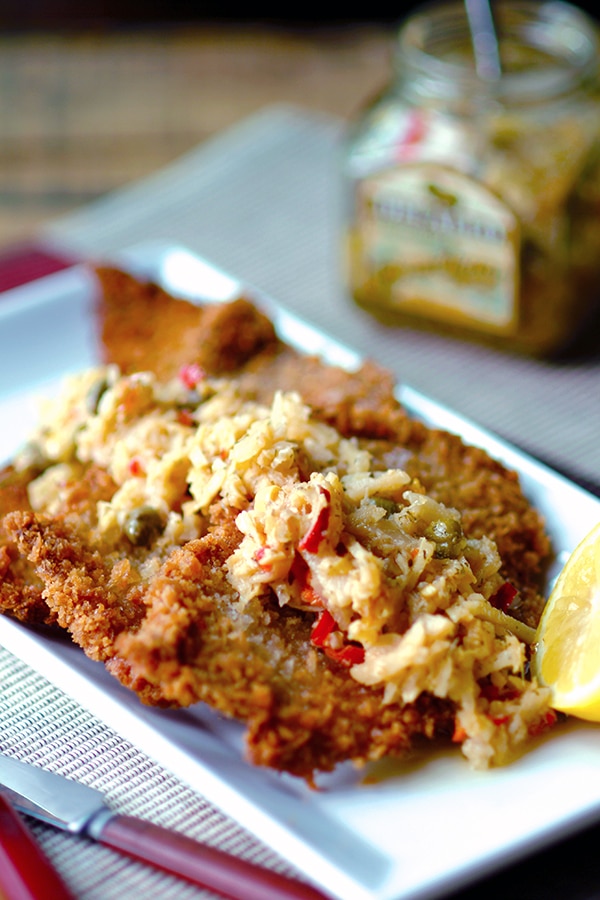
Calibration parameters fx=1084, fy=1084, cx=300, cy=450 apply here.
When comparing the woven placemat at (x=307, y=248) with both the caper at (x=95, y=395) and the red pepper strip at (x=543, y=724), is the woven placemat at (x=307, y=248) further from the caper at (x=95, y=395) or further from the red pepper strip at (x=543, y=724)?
the caper at (x=95, y=395)

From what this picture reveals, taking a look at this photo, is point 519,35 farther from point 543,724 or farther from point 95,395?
point 543,724

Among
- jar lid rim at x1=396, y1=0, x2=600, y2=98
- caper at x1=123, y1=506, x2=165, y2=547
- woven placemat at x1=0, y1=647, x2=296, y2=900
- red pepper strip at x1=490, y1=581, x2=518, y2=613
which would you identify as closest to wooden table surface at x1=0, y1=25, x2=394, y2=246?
jar lid rim at x1=396, y1=0, x2=600, y2=98

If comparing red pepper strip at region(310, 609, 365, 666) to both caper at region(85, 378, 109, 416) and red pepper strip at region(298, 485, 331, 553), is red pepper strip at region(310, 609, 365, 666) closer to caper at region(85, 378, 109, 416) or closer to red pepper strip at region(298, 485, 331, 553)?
red pepper strip at region(298, 485, 331, 553)

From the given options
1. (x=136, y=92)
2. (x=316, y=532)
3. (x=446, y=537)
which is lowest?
(x=136, y=92)

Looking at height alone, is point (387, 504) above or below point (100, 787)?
above

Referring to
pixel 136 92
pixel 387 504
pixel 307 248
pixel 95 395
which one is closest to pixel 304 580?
pixel 387 504

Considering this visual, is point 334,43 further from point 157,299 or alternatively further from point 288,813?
point 288,813
